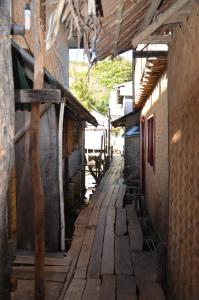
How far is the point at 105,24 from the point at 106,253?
11.9 ft

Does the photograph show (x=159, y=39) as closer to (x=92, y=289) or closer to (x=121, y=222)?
(x=92, y=289)

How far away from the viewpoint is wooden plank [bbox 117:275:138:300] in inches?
184

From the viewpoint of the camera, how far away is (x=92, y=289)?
491cm

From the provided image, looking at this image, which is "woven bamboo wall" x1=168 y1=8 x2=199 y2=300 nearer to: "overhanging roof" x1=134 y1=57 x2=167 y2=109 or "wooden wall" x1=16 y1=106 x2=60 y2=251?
"overhanging roof" x1=134 y1=57 x2=167 y2=109

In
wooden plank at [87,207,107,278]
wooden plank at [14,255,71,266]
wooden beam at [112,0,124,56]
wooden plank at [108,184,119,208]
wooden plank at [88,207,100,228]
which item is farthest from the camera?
wooden plank at [108,184,119,208]

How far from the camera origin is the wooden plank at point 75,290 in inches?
184

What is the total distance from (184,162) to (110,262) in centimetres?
234

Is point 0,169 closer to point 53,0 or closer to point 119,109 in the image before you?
point 53,0

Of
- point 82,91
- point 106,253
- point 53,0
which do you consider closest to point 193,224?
point 53,0

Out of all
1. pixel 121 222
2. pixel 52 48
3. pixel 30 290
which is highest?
pixel 52 48

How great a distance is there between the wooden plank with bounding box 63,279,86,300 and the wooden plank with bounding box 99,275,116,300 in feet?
0.84

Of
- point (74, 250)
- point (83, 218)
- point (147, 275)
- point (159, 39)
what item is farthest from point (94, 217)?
point (159, 39)

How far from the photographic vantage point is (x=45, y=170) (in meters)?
6.35

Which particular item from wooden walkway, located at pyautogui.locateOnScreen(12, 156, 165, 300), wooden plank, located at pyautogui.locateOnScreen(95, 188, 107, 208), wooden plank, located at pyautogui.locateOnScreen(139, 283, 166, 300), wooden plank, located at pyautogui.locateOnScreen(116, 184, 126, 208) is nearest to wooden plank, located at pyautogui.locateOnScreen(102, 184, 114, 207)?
wooden plank, located at pyautogui.locateOnScreen(95, 188, 107, 208)
